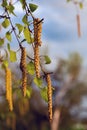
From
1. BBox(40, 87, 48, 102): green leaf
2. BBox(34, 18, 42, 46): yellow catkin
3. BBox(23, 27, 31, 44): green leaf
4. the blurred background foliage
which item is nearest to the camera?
BBox(34, 18, 42, 46): yellow catkin

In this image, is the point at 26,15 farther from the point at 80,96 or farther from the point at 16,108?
the point at 80,96

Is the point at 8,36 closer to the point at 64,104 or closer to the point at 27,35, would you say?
the point at 27,35

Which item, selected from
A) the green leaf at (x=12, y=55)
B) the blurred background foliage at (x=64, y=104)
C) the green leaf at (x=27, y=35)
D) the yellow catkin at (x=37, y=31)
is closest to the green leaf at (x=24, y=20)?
the green leaf at (x=27, y=35)

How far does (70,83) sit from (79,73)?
3.25 feet

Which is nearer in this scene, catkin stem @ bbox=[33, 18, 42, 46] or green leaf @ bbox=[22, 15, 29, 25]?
catkin stem @ bbox=[33, 18, 42, 46]

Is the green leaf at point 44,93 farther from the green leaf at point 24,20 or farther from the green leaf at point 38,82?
the green leaf at point 24,20

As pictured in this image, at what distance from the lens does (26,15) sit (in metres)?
1.98

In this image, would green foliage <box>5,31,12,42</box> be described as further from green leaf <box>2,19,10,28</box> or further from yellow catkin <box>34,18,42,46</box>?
yellow catkin <box>34,18,42,46</box>

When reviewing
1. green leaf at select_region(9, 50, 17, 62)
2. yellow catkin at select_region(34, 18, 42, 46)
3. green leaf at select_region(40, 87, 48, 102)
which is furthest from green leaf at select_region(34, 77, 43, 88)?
yellow catkin at select_region(34, 18, 42, 46)

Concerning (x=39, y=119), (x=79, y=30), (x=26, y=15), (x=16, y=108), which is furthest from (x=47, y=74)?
(x=39, y=119)

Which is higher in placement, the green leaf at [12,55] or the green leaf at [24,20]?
the green leaf at [24,20]

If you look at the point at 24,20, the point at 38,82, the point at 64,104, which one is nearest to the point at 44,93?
the point at 38,82

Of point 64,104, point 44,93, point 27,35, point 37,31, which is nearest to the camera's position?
point 37,31

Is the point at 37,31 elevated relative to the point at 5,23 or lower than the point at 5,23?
lower
